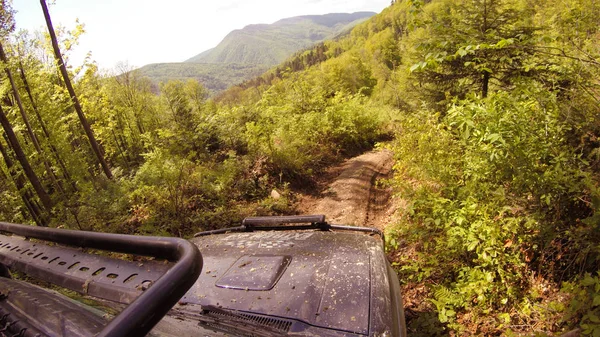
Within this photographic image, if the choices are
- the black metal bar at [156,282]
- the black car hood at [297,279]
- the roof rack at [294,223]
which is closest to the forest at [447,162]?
the roof rack at [294,223]

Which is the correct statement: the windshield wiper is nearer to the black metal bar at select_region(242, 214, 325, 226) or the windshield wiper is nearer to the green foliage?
the black metal bar at select_region(242, 214, 325, 226)

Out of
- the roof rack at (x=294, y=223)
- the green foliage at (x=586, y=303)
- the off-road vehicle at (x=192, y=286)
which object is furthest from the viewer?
the roof rack at (x=294, y=223)

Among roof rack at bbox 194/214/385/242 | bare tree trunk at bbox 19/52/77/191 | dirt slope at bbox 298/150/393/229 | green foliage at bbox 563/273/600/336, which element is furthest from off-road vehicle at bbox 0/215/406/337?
bare tree trunk at bbox 19/52/77/191

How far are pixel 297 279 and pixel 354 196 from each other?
6.65 meters

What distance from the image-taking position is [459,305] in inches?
144

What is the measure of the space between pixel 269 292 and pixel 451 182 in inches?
158

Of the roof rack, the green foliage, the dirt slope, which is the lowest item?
the dirt slope

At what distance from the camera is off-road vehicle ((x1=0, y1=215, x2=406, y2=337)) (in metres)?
1.03

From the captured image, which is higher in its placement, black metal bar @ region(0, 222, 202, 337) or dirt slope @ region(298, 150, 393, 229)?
black metal bar @ region(0, 222, 202, 337)

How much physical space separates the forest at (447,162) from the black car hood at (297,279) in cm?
173

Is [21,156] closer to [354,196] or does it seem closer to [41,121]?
[41,121]

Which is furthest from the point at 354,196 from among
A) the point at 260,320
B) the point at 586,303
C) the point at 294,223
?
the point at 260,320

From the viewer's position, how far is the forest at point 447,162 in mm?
3174

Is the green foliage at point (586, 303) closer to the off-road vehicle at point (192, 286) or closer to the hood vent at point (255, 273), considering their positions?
the off-road vehicle at point (192, 286)
